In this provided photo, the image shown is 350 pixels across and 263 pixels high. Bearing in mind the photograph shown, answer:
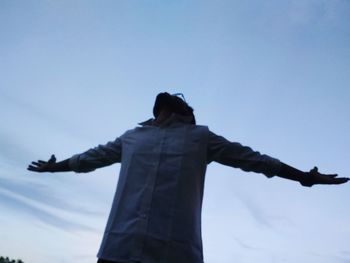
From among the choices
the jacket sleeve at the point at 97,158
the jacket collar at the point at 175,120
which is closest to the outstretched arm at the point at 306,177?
the jacket collar at the point at 175,120

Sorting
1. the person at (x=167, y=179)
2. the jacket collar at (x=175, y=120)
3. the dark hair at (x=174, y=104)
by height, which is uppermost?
the dark hair at (x=174, y=104)

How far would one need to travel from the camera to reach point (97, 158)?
3994mm

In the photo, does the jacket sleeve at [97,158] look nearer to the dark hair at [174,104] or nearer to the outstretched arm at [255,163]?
the dark hair at [174,104]

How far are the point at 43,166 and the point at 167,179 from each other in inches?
71.9

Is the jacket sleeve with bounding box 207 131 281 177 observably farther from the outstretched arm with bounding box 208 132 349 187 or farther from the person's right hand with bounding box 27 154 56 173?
the person's right hand with bounding box 27 154 56 173

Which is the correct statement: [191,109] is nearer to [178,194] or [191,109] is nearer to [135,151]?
[135,151]

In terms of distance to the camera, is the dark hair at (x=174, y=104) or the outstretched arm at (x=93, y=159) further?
the outstretched arm at (x=93, y=159)

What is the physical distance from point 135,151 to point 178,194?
66 cm

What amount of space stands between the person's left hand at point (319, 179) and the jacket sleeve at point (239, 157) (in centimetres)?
31

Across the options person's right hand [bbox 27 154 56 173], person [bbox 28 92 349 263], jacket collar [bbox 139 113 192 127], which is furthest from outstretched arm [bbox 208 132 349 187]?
person's right hand [bbox 27 154 56 173]

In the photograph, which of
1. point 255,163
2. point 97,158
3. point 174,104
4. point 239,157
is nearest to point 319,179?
point 255,163

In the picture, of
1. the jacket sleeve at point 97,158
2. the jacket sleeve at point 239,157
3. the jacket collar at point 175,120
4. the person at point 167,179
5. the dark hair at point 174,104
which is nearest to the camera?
the person at point 167,179

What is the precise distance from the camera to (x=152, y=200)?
3.13m

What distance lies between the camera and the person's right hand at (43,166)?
423 cm
